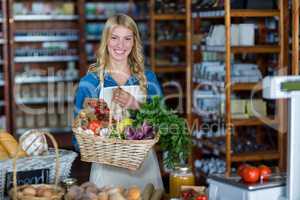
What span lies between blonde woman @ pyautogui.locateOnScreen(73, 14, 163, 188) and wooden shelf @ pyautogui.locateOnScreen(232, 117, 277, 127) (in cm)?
164

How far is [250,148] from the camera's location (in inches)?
197

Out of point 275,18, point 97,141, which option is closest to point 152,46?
point 275,18

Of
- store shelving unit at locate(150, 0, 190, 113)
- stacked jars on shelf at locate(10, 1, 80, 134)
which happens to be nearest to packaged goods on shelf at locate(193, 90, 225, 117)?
store shelving unit at locate(150, 0, 190, 113)

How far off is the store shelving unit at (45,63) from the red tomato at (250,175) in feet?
18.0

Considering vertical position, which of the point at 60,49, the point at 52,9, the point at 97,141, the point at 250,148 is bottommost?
the point at 250,148

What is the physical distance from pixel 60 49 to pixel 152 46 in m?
1.81

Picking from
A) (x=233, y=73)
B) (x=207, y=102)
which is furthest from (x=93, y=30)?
(x=233, y=73)

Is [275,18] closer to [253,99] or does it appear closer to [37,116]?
[253,99]

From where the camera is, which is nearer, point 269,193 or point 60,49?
point 269,193

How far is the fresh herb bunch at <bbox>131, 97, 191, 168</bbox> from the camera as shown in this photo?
2738mm

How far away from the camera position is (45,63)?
7.96 meters

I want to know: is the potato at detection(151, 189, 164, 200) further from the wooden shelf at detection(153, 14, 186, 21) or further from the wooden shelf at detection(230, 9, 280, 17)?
the wooden shelf at detection(153, 14, 186, 21)

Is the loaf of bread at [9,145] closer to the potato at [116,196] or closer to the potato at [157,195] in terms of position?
the potato at [116,196]

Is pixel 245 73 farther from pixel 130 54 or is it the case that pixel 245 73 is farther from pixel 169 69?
pixel 130 54
